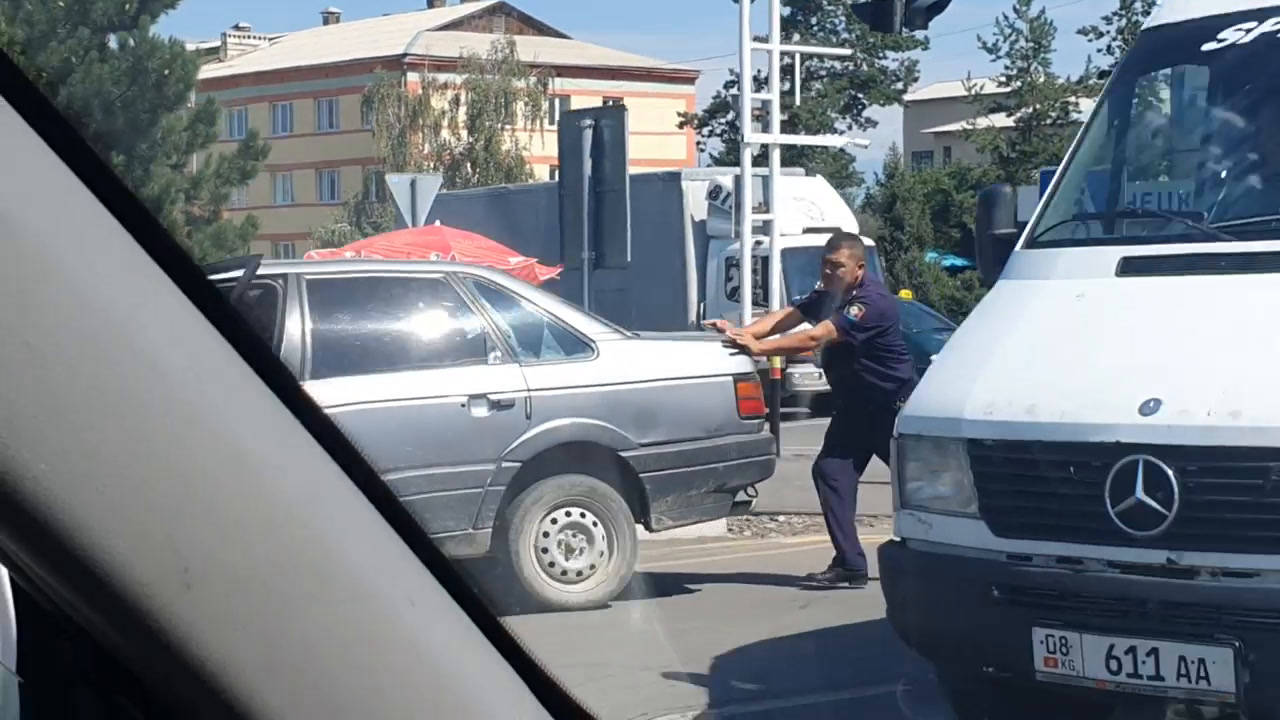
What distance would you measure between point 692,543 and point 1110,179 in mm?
1652

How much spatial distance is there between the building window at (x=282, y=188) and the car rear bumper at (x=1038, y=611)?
2.51 metres

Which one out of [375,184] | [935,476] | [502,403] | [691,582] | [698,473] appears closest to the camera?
[375,184]

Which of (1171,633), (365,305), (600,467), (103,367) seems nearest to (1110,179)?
(1171,633)

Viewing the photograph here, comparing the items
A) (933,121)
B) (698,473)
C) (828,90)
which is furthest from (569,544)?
(933,121)

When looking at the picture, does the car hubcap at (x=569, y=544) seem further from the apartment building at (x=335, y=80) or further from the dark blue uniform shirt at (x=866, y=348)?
the dark blue uniform shirt at (x=866, y=348)

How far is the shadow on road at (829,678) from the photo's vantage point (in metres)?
3.05

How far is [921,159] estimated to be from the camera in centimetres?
317

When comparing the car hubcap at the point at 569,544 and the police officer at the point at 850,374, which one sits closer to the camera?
the car hubcap at the point at 569,544

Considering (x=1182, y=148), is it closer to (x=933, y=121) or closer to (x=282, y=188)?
(x=933, y=121)

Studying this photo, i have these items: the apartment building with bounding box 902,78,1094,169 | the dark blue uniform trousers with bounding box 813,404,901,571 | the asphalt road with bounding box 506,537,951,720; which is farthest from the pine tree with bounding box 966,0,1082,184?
the dark blue uniform trousers with bounding box 813,404,901,571

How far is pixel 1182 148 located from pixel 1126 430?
1037 mm

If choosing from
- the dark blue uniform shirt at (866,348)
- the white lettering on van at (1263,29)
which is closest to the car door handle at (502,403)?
the white lettering on van at (1263,29)

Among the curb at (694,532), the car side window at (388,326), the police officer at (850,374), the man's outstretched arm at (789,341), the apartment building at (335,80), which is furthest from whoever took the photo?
the police officer at (850,374)

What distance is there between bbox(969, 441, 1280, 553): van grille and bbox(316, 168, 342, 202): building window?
2.34 meters
